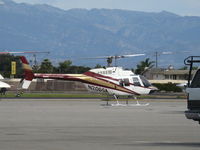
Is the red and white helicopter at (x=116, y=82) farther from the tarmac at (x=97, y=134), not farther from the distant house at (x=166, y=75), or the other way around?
the distant house at (x=166, y=75)

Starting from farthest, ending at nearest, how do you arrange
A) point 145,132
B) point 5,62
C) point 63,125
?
1. point 5,62
2. point 63,125
3. point 145,132

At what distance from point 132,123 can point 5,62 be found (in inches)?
6120

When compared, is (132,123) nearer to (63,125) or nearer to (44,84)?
(63,125)

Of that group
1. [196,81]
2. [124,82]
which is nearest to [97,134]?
[196,81]

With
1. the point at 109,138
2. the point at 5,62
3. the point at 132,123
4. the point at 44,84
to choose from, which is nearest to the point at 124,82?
the point at 132,123

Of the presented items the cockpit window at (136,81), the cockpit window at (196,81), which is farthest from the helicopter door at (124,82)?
the cockpit window at (196,81)

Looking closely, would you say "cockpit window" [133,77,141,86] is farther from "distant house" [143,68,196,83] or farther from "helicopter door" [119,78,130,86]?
"distant house" [143,68,196,83]

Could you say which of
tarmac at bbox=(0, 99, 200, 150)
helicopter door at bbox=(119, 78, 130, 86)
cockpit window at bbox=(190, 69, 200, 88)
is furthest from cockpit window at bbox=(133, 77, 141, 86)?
cockpit window at bbox=(190, 69, 200, 88)

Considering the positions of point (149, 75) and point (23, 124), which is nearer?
point (23, 124)

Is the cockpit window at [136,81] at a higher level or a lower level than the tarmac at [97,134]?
higher

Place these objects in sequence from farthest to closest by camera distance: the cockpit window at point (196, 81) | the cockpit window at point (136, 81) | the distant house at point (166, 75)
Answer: the distant house at point (166, 75) → the cockpit window at point (136, 81) → the cockpit window at point (196, 81)

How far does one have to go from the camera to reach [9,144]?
65.6ft

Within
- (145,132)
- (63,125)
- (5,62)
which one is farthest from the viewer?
(5,62)

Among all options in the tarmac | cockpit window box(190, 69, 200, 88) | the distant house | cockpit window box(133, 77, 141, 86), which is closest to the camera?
the tarmac
